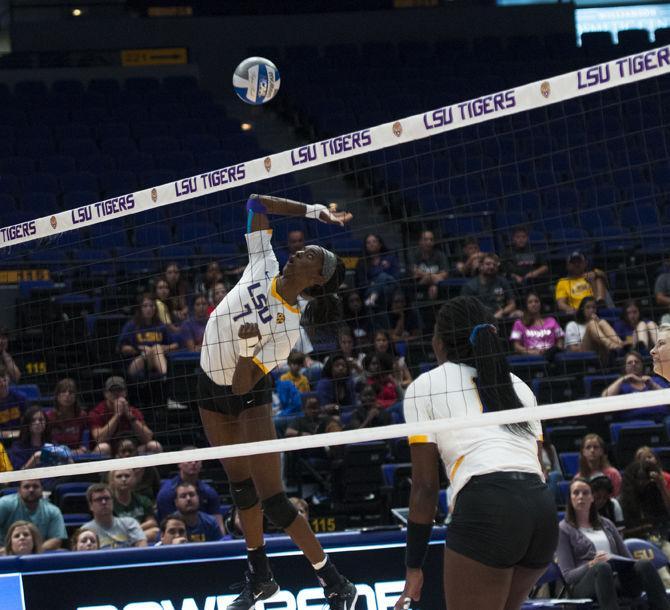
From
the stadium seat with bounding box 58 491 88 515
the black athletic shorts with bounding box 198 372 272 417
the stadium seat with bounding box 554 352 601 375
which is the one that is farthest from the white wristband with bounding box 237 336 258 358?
the stadium seat with bounding box 554 352 601 375

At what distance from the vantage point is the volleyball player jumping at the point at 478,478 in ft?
13.3

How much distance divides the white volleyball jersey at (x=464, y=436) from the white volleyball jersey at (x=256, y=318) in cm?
129

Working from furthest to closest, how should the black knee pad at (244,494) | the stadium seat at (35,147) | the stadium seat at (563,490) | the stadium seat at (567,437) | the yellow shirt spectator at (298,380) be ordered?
the stadium seat at (35,147)
the yellow shirt spectator at (298,380)
the stadium seat at (567,437)
the stadium seat at (563,490)
the black knee pad at (244,494)

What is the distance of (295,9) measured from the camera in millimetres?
21781

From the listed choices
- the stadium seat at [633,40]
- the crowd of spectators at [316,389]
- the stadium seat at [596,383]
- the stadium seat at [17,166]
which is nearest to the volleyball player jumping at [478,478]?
the crowd of spectators at [316,389]

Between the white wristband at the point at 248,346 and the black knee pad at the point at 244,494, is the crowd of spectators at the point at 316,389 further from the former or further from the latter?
the black knee pad at the point at 244,494

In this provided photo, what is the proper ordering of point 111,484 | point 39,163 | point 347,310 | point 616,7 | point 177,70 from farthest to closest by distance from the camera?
point 616,7 < point 177,70 < point 39,163 < point 347,310 < point 111,484

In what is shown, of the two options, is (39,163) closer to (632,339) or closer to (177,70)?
(177,70)

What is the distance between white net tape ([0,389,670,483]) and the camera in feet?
14.1

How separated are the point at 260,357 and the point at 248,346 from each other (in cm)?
10

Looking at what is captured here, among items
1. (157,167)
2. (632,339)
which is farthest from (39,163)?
(632,339)

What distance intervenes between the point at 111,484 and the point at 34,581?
215 centimetres

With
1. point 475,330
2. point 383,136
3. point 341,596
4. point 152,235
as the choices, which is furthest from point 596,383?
point 475,330

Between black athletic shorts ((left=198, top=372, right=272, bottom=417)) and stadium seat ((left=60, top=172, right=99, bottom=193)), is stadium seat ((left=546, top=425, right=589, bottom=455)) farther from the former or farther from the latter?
stadium seat ((left=60, top=172, right=99, bottom=193))
